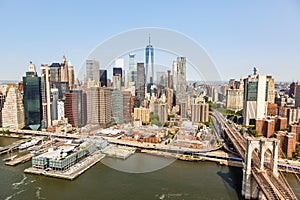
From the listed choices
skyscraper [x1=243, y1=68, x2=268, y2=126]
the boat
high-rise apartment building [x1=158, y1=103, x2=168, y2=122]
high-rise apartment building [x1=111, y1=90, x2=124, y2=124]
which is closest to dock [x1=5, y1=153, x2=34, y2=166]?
the boat

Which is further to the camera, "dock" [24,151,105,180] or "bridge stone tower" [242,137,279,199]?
"dock" [24,151,105,180]

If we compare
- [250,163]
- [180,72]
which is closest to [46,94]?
[180,72]

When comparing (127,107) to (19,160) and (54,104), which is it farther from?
(19,160)

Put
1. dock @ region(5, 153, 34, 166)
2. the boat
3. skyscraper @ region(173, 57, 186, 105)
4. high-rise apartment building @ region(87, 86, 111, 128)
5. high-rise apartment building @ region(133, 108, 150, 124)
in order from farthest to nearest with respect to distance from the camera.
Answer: high-rise apartment building @ region(133, 108, 150, 124) < the boat < high-rise apartment building @ region(87, 86, 111, 128) < dock @ region(5, 153, 34, 166) < skyscraper @ region(173, 57, 186, 105)

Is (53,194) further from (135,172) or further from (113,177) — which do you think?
(135,172)

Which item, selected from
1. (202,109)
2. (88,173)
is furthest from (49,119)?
(202,109)

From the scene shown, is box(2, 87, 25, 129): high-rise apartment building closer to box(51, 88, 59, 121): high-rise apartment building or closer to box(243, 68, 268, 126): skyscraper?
box(51, 88, 59, 121): high-rise apartment building

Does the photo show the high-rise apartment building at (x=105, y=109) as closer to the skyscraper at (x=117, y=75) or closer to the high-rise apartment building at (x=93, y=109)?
the high-rise apartment building at (x=93, y=109)

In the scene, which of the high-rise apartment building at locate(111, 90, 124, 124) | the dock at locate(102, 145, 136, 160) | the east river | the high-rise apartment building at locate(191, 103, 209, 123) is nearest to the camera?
the east river
